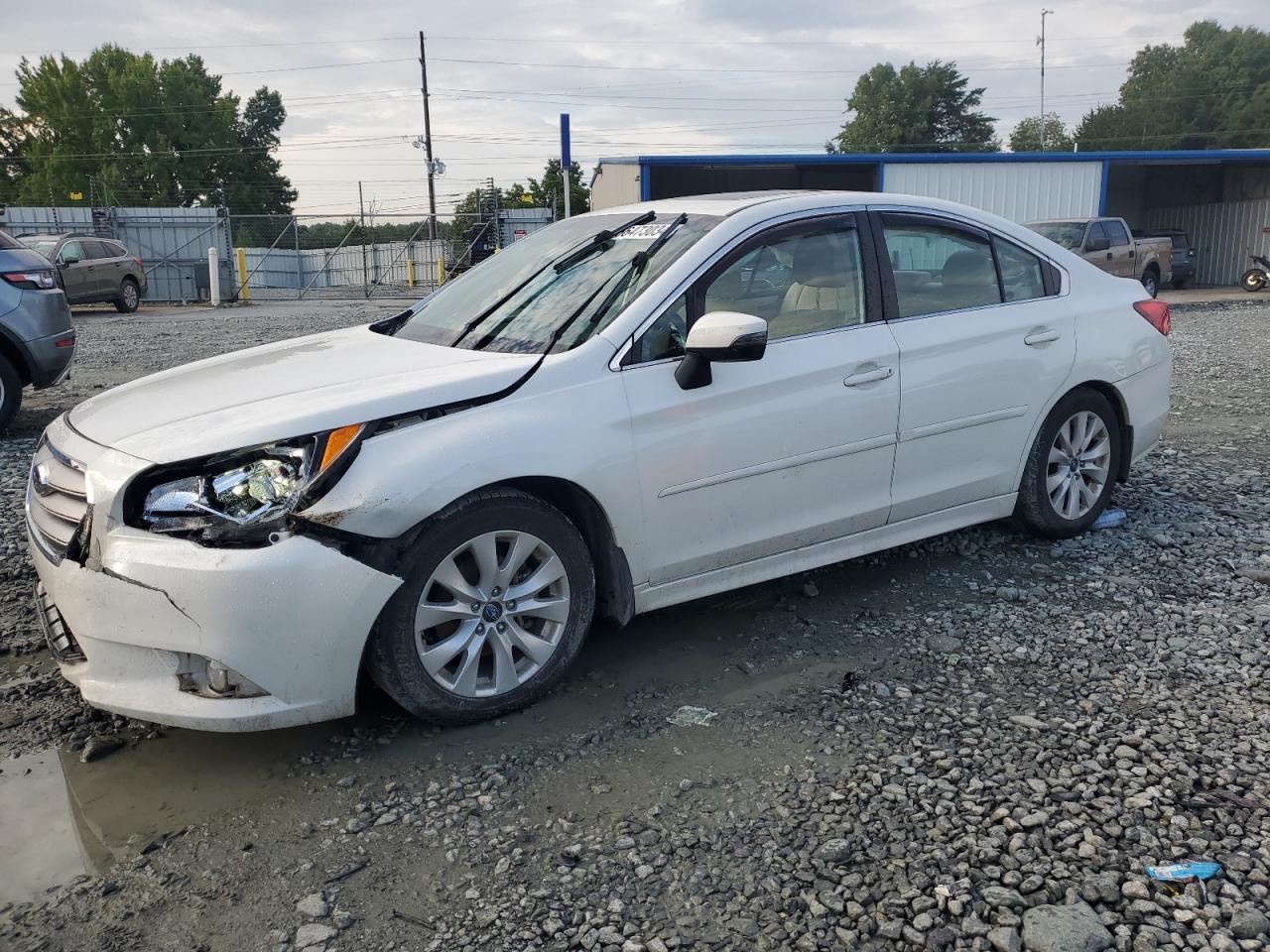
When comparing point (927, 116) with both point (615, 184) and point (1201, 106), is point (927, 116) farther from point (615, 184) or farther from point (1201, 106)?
point (615, 184)

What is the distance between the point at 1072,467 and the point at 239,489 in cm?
378

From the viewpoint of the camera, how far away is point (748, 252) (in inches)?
158

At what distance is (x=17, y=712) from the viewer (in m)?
3.59

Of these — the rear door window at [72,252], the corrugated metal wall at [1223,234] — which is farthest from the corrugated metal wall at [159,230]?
the corrugated metal wall at [1223,234]

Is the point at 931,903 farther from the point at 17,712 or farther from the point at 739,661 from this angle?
the point at 17,712

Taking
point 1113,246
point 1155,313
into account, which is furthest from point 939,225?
point 1113,246

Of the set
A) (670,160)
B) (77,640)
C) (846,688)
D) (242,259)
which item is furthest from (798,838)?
(242,259)

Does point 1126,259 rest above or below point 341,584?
above

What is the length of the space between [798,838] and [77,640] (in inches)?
87.3

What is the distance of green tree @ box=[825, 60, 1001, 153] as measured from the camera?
81.8 meters

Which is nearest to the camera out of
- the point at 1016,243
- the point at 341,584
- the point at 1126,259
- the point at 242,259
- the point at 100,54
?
the point at 341,584

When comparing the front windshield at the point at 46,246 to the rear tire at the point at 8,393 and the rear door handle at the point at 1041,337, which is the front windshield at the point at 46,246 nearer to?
the rear tire at the point at 8,393

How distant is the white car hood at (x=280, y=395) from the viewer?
123 inches

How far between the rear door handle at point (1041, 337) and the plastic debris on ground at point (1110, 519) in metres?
1.04
